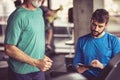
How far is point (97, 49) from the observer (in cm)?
318

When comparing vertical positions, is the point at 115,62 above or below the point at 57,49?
above

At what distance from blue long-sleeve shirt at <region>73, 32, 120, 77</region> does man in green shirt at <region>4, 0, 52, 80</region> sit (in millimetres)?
422

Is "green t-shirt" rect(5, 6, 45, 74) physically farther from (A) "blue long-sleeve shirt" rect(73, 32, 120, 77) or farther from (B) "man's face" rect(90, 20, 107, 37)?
(B) "man's face" rect(90, 20, 107, 37)

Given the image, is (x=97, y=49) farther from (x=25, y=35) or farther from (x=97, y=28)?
(x=25, y=35)

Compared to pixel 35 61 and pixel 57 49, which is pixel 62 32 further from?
pixel 35 61

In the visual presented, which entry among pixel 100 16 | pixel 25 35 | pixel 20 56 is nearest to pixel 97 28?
pixel 100 16

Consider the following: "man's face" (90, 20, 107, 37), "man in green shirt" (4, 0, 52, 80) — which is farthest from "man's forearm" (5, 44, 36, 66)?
"man's face" (90, 20, 107, 37)

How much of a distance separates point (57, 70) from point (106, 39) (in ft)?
10.8

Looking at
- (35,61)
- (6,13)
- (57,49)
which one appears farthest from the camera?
(6,13)

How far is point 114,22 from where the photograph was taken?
9703 mm

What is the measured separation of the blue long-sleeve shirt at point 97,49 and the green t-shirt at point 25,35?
0.43 m

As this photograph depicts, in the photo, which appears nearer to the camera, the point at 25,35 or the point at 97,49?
the point at 25,35

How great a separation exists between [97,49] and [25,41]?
0.77 m

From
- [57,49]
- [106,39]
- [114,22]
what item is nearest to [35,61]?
[106,39]
